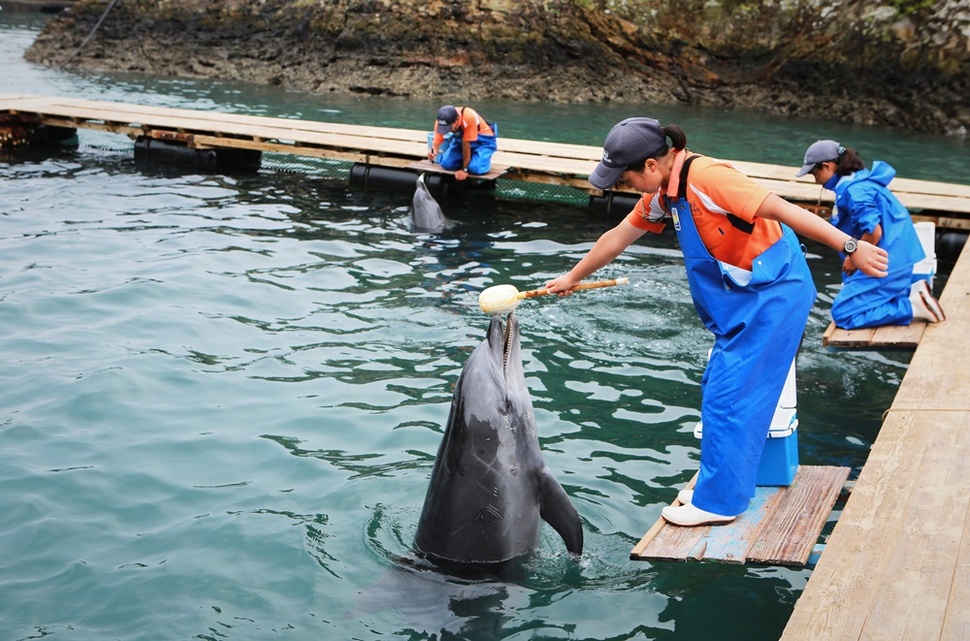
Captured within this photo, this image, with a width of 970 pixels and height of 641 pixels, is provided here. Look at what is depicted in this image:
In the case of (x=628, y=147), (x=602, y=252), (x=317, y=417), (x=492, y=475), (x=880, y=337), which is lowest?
(x=317, y=417)

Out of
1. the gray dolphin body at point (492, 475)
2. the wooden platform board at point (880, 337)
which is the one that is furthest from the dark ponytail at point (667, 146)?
the wooden platform board at point (880, 337)

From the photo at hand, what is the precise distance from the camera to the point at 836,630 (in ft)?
10.8

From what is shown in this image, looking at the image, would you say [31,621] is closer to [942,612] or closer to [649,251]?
[942,612]

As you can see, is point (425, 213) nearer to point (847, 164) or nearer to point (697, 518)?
point (847, 164)

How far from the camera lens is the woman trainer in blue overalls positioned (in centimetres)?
396

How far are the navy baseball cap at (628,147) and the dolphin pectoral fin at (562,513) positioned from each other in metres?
1.35

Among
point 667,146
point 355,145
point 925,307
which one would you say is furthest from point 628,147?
point 355,145

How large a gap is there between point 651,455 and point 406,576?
6.97 ft

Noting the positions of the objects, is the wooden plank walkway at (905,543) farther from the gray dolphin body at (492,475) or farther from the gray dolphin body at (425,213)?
the gray dolphin body at (425,213)

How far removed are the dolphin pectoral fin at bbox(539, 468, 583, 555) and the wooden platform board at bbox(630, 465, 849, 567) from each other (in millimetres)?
262

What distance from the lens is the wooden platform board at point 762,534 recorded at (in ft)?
12.8

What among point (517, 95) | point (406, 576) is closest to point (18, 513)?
point (406, 576)

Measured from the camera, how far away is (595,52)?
23.8 meters

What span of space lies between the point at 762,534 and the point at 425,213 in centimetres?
787
